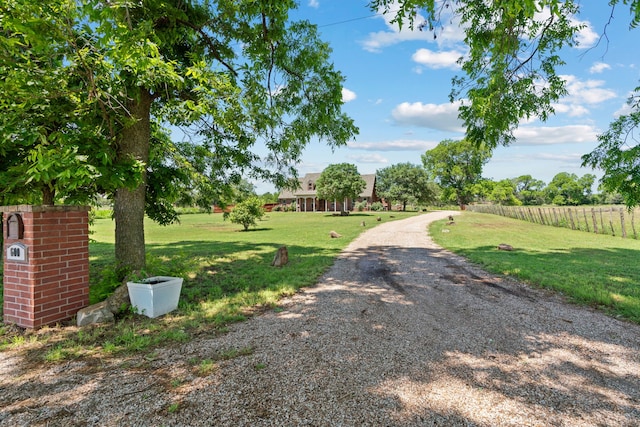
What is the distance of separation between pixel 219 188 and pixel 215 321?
461 cm

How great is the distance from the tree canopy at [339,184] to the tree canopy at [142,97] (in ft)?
101

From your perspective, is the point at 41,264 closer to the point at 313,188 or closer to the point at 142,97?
the point at 142,97

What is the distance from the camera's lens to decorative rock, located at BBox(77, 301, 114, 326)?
13.2ft

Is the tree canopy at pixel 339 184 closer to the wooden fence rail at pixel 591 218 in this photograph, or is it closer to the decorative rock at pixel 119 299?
the wooden fence rail at pixel 591 218

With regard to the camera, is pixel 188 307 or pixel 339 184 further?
pixel 339 184

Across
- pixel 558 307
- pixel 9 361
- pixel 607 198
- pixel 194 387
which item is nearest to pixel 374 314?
pixel 194 387

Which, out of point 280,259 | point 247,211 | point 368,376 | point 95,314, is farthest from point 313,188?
point 368,376

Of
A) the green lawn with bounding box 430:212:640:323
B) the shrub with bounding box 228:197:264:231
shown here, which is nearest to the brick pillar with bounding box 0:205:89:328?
the green lawn with bounding box 430:212:640:323

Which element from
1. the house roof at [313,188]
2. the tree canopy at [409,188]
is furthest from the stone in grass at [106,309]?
the tree canopy at [409,188]

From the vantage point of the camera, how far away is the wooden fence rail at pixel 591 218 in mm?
16141

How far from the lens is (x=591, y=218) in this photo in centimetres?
1844

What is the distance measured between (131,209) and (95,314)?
1754 mm

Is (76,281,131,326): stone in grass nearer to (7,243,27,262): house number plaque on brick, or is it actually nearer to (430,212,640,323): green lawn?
(7,243,27,262): house number plaque on brick

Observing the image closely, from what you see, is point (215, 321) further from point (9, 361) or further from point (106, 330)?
point (9, 361)
